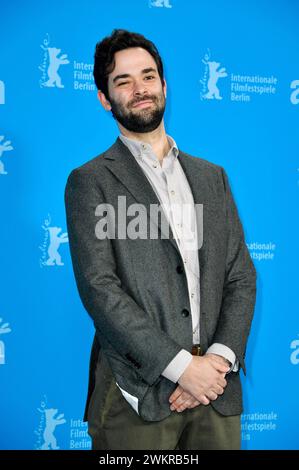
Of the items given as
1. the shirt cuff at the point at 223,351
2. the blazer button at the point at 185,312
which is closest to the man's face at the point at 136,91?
the blazer button at the point at 185,312

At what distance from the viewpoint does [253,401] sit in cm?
309

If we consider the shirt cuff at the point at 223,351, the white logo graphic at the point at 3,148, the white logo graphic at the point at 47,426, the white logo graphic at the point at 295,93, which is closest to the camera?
the shirt cuff at the point at 223,351

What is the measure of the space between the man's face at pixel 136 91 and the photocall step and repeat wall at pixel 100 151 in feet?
2.43

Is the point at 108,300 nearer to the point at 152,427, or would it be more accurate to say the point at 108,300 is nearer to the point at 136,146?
the point at 152,427

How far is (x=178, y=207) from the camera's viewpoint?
78.2 inches

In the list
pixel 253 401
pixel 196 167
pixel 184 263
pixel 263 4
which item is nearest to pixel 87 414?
pixel 184 263

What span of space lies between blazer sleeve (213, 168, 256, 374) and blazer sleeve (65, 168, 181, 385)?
0.24 m

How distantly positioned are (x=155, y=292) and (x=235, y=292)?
0.34m

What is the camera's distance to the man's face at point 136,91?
6.78 feet

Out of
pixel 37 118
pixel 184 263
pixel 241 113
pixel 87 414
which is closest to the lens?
pixel 184 263

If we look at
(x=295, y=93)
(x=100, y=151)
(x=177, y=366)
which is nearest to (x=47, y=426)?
(x=177, y=366)

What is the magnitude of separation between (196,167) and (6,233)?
1.15 m

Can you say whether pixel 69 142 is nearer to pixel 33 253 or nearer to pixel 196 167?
pixel 33 253

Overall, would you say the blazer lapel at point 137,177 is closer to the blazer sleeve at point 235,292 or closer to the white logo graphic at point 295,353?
the blazer sleeve at point 235,292
